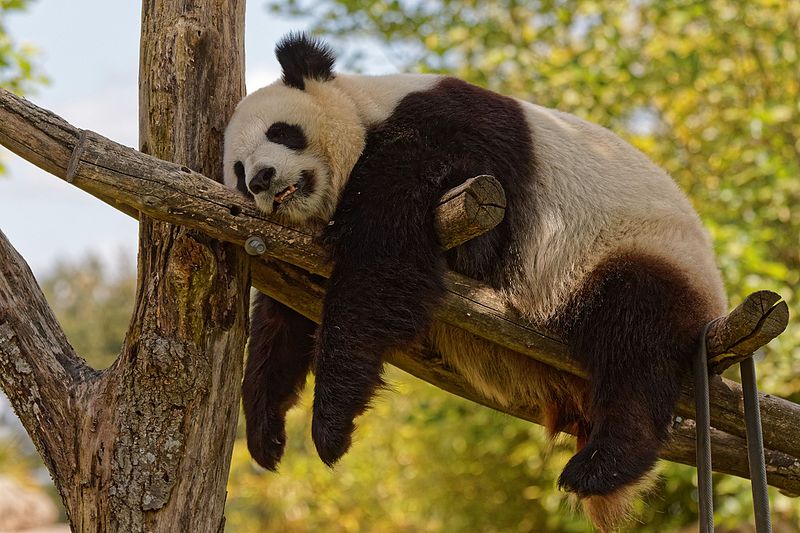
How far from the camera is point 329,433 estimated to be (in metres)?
3.24

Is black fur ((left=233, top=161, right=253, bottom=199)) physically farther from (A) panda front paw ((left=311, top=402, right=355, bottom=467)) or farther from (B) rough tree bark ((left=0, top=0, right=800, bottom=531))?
(A) panda front paw ((left=311, top=402, right=355, bottom=467))

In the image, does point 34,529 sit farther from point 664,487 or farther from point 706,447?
point 706,447

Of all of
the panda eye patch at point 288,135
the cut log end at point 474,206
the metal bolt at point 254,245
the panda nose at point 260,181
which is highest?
the panda eye patch at point 288,135

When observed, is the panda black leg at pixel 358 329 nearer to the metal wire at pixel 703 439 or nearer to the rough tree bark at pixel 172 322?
the rough tree bark at pixel 172 322

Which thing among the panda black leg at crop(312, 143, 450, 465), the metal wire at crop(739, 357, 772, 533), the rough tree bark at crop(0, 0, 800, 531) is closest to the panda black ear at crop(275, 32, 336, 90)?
the rough tree bark at crop(0, 0, 800, 531)

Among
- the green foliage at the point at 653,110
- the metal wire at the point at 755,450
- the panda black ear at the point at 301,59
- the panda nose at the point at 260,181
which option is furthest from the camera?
the green foliage at the point at 653,110

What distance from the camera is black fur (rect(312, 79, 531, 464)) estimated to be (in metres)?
3.24

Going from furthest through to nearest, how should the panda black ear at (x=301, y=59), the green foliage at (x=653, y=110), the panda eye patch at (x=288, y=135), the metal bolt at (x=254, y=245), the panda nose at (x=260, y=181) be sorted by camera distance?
the green foliage at (x=653, y=110), the panda black ear at (x=301, y=59), the panda eye patch at (x=288, y=135), the panda nose at (x=260, y=181), the metal bolt at (x=254, y=245)

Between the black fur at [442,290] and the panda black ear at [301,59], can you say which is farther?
the panda black ear at [301,59]

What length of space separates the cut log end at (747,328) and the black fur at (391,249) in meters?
0.91

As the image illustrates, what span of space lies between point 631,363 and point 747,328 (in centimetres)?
49

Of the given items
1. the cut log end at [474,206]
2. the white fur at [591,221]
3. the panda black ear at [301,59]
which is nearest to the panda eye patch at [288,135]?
the panda black ear at [301,59]

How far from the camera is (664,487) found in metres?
8.06

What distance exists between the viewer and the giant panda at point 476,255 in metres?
3.26
